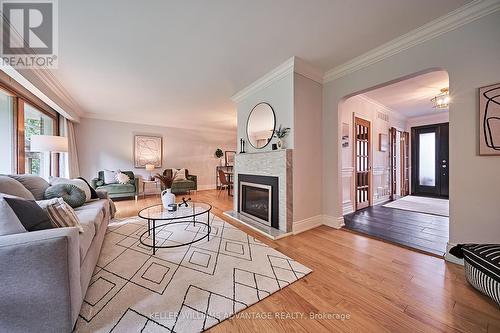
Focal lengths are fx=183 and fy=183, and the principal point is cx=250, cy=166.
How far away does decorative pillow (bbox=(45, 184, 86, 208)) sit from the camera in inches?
83.4

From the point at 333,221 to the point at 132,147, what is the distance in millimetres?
6066

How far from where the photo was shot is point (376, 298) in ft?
4.66

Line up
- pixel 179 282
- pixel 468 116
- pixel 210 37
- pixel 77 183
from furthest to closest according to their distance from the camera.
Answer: pixel 77 183 < pixel 210 37 < pixel 468 116 < pixel 179 282

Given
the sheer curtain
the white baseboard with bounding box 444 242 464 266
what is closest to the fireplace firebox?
the white baseboard with bounding box 444 242 464 266

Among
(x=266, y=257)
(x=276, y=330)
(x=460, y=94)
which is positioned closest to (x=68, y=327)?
(x=276, y=330)

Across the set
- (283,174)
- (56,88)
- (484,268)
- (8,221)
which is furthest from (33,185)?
(484,268)

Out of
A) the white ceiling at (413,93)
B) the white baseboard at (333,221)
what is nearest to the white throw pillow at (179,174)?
the white baseboard at (333,221)

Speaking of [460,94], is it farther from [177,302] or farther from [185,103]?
[185,103]

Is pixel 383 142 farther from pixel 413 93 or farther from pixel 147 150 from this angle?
pixel 147 150

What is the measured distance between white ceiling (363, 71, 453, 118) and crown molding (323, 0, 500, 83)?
1.16 metres

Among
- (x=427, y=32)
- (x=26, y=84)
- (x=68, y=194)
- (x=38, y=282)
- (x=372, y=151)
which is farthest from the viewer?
(x=372, y=151)

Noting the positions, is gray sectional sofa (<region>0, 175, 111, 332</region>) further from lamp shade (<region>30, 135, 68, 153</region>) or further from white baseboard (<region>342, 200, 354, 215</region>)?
white baseboard (<region>342, 200, 354, 215</region>)

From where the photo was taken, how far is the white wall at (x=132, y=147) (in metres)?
5.31

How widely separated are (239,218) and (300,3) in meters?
3.07
